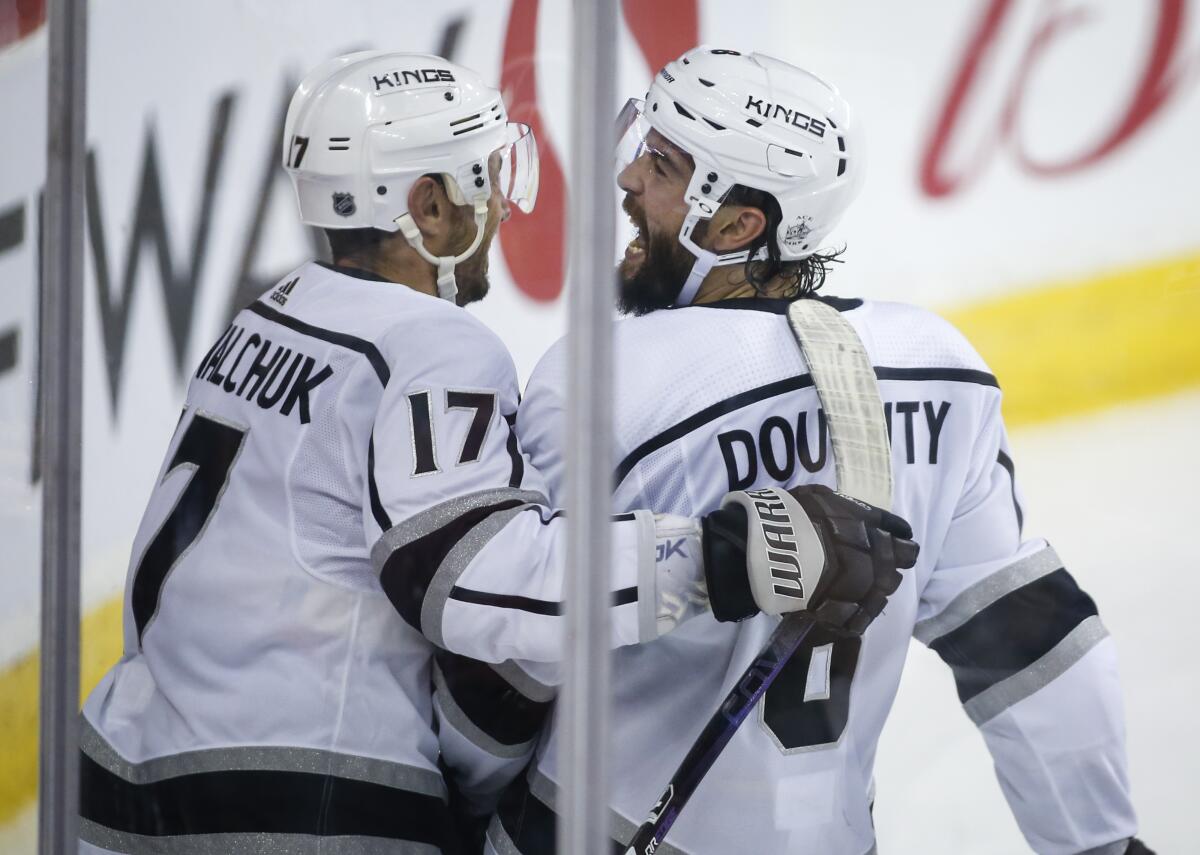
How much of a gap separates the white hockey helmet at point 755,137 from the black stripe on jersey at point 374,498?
387mm

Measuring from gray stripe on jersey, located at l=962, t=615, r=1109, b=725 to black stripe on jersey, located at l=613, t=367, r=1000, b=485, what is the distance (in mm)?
273

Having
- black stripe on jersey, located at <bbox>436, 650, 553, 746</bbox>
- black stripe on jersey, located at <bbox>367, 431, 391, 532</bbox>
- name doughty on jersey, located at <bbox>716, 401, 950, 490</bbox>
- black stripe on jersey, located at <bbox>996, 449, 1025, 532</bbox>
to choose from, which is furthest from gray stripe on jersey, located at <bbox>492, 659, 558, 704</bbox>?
black stripe on jersey, located at <bbox>996, 449, 1025, 532</bbox>

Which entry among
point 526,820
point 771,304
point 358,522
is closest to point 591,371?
point 771,304

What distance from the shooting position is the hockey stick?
1.43 meters

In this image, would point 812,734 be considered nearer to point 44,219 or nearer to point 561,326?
point 561,326

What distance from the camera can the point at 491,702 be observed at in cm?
157

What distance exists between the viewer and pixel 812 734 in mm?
1481

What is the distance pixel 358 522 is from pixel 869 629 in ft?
1.94

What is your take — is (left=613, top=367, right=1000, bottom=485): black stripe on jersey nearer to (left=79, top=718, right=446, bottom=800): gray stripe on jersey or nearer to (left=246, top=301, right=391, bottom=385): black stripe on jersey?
(left=246, top=301, right=391, bottom=385): black stripe on jersey

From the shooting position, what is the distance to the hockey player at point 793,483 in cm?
144

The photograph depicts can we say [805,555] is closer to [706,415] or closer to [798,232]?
[706,415]

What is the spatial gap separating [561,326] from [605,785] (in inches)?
20.2

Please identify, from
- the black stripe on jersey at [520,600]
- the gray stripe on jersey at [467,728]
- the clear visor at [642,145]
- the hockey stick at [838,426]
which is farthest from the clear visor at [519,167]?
the gray stripe on jersey at [467,728]

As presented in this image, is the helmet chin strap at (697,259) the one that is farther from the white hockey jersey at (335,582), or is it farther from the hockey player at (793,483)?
the white hockey jersey at (335,582)
